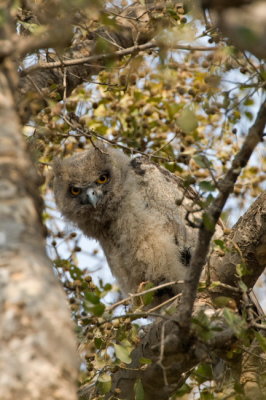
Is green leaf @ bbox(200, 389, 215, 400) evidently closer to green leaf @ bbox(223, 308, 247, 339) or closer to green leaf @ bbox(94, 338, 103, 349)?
green leaf @ bbox(94, 338, 103, 349)

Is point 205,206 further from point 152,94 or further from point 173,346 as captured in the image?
point 152,94

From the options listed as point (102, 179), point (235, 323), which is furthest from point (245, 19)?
point (102, 179)

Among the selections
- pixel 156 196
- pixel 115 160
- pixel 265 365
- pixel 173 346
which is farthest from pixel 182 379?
pixel 115 160

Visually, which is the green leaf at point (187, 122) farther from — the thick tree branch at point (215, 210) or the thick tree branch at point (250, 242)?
the thick tree branch at point (250, 242)

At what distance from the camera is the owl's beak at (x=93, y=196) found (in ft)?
22.7

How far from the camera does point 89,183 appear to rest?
7.30 meters

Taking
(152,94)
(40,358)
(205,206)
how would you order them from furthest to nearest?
(152,94)
(205,206)
(40,358)

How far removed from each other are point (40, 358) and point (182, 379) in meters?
2.70

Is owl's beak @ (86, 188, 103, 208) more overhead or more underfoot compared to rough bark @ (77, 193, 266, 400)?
more overhead

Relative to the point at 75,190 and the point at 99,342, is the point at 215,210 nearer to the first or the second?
the point at 99,342

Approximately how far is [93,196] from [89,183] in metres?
0.31

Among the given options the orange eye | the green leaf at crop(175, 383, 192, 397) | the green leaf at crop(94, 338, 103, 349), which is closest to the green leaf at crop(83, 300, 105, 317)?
the green leaf at crop(94, 338, 103, 349)

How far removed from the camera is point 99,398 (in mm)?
4809

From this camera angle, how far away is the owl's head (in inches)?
275
